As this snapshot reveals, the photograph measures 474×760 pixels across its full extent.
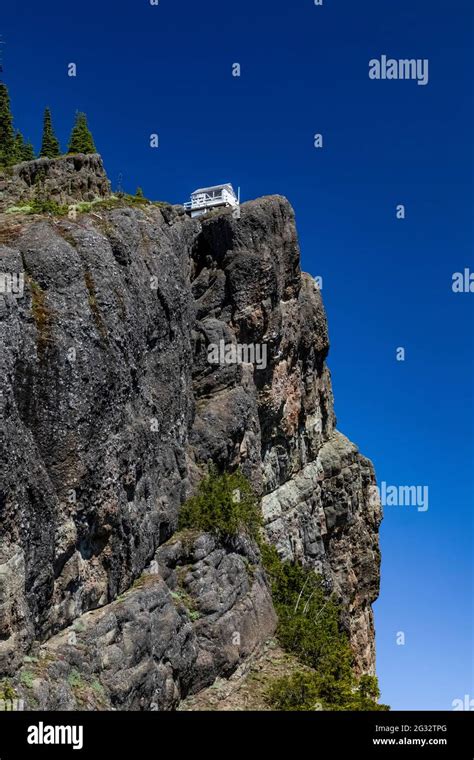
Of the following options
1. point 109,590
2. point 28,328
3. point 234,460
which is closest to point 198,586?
point 109,590

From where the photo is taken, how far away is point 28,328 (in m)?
29.5

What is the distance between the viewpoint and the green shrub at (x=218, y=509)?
142 ft

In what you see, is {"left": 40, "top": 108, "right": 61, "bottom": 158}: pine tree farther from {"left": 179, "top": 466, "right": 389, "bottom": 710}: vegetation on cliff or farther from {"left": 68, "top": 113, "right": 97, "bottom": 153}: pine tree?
{"left": 179, "top": 466, "right": 389, "bottom": 710}: vegetation on cliff

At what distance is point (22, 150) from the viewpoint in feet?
215

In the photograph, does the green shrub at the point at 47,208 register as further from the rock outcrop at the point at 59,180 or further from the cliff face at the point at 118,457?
the rock outcrop at the point at 59,180

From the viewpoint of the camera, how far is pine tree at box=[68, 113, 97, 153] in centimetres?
5803

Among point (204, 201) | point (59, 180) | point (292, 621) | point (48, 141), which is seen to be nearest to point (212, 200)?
point (204, 201)

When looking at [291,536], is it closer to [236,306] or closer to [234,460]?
[234,460]

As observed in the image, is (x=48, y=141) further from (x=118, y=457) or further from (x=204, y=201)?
(x=118, y=457)

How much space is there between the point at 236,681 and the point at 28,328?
78.2 ft

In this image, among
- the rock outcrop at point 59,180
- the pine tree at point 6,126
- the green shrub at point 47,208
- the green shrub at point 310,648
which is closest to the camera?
the green shrub at point 47,208

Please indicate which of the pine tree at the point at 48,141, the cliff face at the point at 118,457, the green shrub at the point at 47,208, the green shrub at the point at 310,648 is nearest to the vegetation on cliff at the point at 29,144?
the pine tree at the point at 48,141

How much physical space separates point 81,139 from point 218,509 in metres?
33.7

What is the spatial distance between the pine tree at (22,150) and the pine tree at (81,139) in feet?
21.2
